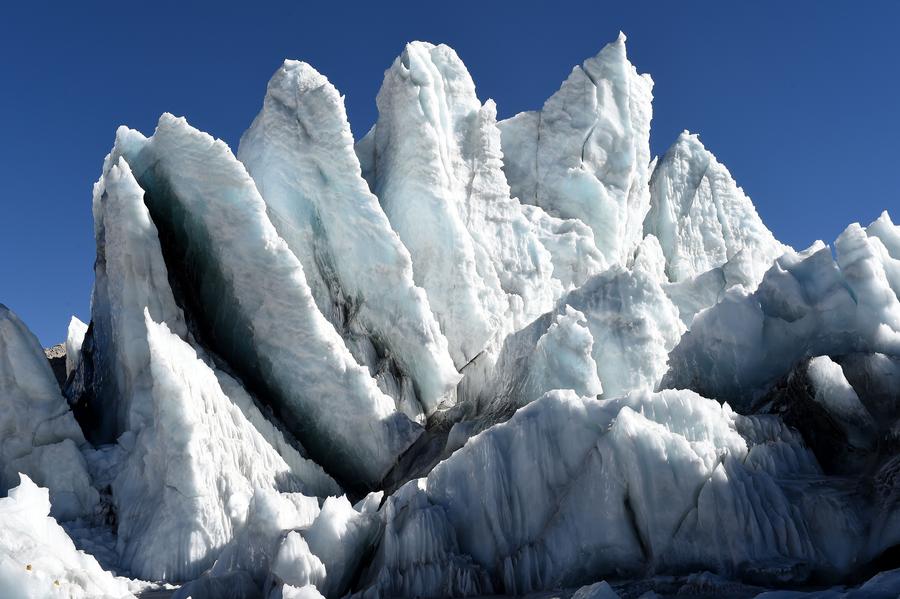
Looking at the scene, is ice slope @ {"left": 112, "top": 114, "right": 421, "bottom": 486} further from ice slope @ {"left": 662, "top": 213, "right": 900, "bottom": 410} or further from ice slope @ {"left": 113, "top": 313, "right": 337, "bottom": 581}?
ice slope @ {"left": 662, "top": 213, "right": 900, "bottom": 410}

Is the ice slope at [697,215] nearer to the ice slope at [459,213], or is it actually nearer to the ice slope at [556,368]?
the ice slope at [459,213]

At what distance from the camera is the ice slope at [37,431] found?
13.6 m

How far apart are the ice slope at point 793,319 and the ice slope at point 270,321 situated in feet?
16.9

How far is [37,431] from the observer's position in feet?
46.3

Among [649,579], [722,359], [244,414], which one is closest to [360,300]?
[244,414]

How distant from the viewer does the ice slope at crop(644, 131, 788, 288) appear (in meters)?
26.3

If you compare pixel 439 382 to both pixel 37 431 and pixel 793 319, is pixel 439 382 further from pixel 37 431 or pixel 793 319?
pixel 793 319

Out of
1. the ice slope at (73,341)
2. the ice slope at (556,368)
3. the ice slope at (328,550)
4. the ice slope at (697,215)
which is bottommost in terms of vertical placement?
the ice slope at (328,550)

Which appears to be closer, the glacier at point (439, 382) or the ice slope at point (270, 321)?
the glacier at point (439, 382)

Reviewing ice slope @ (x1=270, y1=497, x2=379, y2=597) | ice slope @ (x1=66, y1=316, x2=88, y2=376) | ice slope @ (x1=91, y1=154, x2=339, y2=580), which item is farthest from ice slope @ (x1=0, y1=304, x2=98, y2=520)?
ice slope @ (x1=66, y1=316, x2=88, y2=376)

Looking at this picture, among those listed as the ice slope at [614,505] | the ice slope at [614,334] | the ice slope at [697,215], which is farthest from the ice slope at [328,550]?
the ice slope at [697,215]

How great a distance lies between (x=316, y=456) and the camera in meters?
15.9

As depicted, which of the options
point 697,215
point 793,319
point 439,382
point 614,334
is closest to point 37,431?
point 439,382

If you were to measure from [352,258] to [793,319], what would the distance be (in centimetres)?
846
